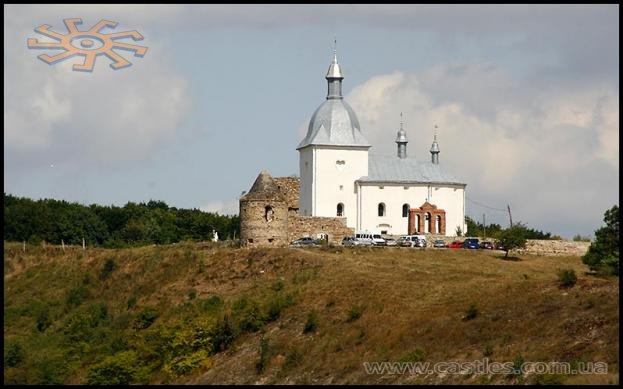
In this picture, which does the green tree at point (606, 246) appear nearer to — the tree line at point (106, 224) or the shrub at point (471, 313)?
the shrub at point (471, 313)

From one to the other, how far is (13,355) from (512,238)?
27157 mm

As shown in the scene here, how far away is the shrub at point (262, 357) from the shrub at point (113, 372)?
5.47 m

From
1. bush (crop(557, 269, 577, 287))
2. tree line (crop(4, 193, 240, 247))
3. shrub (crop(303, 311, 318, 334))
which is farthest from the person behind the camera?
tree line (crop(4, 193, 240, 247))

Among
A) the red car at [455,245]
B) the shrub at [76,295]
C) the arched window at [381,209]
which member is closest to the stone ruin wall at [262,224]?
the shrub at [76,295]

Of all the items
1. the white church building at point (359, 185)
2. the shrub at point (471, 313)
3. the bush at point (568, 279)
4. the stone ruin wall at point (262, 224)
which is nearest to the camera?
the shrub at point (471, 313)

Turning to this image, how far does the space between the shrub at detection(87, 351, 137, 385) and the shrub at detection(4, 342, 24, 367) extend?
4992 millimetres

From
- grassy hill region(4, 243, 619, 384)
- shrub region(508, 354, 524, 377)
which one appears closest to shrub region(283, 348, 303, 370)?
grassy hill region(4, 243, 619, 384)

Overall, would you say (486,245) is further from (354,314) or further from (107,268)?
(354,314)

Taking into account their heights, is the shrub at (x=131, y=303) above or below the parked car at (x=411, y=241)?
below

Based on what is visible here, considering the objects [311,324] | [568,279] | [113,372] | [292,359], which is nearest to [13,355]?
[113,372]

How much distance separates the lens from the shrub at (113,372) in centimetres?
6906

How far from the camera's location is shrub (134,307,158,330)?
7844cm

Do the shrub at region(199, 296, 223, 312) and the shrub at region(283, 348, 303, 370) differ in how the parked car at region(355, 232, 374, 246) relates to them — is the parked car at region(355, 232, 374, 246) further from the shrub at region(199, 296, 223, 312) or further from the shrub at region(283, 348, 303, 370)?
the shrub at region(283, 348, 303, 370)

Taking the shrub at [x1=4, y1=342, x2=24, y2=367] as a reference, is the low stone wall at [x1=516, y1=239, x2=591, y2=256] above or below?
above
